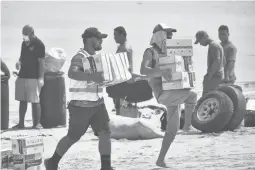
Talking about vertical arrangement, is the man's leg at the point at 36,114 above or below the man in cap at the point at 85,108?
below

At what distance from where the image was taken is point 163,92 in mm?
5684

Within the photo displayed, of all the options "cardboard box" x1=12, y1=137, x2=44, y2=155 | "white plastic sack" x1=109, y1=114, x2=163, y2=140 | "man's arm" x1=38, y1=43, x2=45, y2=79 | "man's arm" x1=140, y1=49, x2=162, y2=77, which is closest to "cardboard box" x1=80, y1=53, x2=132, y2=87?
"man's arm" x1=140, y1=49, x2=162, y2=77

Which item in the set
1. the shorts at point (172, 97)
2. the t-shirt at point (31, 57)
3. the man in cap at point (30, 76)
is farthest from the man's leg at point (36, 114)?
the shorts at point (172, 97)

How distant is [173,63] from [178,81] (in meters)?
0.17

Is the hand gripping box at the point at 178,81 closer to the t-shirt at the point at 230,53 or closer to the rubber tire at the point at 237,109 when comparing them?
the rubber tire at the point at 237,109

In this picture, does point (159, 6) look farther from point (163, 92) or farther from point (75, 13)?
point (163, 92)

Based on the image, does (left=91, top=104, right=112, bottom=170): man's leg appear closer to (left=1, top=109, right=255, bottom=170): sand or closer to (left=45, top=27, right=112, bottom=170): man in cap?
(left=45, top=27, right=112, bottom=170): man in cap

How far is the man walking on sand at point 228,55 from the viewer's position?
7.75m

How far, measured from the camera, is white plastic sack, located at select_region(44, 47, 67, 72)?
26.3 ft

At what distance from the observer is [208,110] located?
7.62 metres

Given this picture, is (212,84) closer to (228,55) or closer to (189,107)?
(228,55)

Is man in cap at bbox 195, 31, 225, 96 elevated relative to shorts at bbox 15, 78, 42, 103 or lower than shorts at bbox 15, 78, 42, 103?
elevated

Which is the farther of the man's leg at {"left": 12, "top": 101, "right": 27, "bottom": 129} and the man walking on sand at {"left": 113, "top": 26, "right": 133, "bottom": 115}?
the man's leg at {"left": 12, "top": 101, "right": 27, "bottom": 129}

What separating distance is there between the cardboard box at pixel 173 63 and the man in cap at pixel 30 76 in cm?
268
